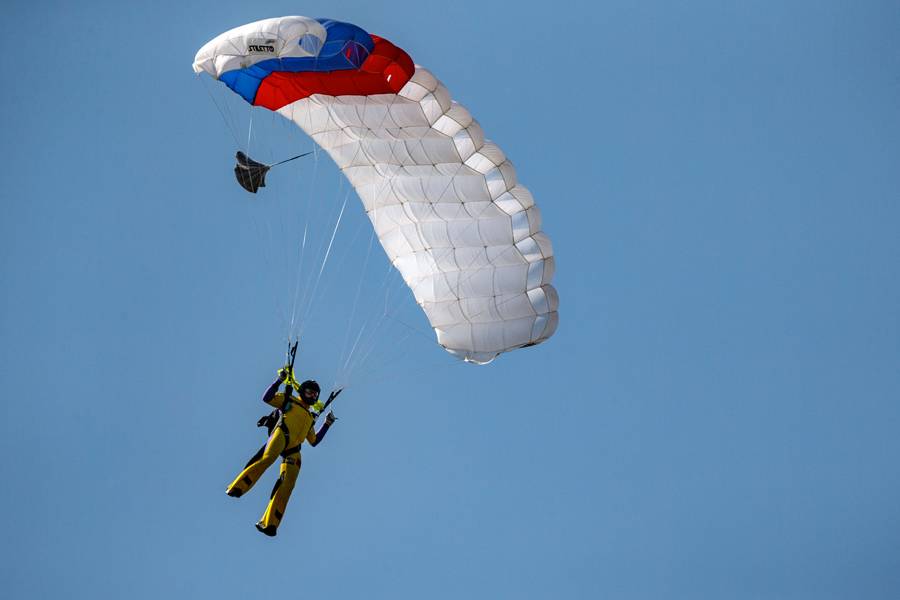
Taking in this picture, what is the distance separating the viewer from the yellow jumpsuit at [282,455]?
21.2 m

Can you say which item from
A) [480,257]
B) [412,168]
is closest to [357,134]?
[412,168]

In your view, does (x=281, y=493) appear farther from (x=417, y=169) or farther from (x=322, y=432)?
(x=417, y=169)

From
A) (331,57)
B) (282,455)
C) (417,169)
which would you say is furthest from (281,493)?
(331,57)

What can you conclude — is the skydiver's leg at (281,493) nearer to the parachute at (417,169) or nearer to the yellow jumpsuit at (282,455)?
the yellow jumpsuit at (282,455)

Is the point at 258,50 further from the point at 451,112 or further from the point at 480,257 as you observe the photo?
the point at 480,257

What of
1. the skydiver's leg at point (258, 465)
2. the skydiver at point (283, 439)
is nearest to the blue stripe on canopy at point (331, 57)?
the skydiver at point (283, 439)

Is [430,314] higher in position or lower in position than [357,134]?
lower

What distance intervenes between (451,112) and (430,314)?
290 centimetres

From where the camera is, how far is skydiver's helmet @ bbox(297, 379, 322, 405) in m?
21.6

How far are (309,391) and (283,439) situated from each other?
66 cm

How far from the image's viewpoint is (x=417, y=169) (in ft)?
73.0

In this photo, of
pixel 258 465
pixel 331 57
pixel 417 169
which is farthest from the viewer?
pixel 417 169

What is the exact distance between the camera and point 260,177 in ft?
74.0

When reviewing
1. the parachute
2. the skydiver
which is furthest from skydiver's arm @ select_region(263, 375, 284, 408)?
the parachute
